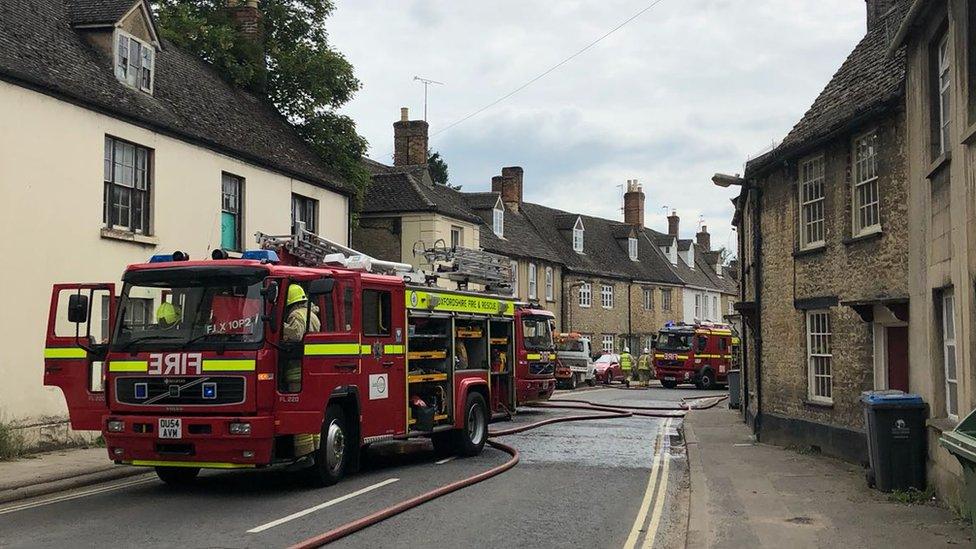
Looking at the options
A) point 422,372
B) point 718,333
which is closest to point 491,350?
point 422,372

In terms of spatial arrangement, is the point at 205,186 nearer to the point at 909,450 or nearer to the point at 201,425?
the point at 201,425

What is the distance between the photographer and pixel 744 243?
24.9 m

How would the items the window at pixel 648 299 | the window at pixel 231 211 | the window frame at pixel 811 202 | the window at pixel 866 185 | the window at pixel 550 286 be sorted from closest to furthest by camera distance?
the window at pixel 866 185 → the window frame at pixel 811 202 → the window at pixel 231 211 → the window at pixel 550 286 → the window at pixel 648 299

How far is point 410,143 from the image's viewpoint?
140ft

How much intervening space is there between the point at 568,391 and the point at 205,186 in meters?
20.5

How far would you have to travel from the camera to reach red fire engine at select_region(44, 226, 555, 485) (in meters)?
10.6

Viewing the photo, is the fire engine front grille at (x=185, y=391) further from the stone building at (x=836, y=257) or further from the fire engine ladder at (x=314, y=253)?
the stone building at (x=836, y=257)

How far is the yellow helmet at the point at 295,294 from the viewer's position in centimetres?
1116

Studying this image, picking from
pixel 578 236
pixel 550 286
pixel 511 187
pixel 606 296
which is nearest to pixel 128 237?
pixel 550 286

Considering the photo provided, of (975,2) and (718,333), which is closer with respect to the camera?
(975,2)

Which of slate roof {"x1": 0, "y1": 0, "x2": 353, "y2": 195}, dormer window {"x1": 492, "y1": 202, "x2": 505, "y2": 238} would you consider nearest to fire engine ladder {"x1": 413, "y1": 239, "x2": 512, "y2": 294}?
slate roof {"x1": 0, "y1": 0, "x2": 353, "y2": 195}

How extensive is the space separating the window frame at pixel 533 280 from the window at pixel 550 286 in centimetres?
124

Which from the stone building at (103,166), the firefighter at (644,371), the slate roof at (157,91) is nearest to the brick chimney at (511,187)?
the firefighter at (644,371)

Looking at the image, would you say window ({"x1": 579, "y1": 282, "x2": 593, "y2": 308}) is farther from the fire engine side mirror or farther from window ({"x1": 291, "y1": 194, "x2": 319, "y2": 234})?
the fire engine side mirror
